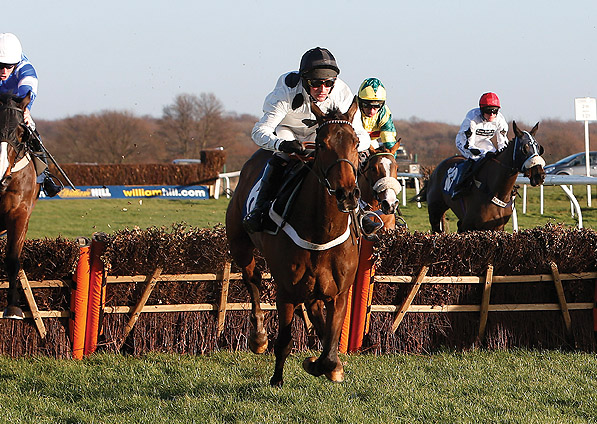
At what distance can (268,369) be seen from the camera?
606 centimetres

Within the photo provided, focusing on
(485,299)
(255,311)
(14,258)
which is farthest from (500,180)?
(14,258)

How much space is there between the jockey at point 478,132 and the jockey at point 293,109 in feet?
15.7

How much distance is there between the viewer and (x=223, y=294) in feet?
21.8

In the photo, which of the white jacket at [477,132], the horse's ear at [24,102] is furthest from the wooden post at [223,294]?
the white jacket at [477,132]

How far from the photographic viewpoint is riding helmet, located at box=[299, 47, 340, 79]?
5.17 m

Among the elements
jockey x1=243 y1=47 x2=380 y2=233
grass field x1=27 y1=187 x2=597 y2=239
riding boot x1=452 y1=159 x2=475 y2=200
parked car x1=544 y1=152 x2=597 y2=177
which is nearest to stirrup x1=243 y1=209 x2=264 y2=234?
jockey x1=243 y1=47 x2=380 y2=233

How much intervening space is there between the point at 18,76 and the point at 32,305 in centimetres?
206

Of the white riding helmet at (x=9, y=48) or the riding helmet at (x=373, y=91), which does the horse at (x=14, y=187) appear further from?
the riding helmet at (x=373, y=91)

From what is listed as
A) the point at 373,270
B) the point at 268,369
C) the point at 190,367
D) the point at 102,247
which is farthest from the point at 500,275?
the point at 102,247

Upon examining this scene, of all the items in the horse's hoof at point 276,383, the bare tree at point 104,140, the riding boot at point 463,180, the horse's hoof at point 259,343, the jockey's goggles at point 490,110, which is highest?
the bare tree at point 104,140

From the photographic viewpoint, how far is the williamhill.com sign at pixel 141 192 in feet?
80.5

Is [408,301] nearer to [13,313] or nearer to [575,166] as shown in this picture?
[13,313]

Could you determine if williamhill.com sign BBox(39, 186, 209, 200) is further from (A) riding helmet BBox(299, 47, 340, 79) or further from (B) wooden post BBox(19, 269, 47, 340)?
(A) riding helmet BBox(299, 47, 340, 79)

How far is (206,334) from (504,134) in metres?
5.93
